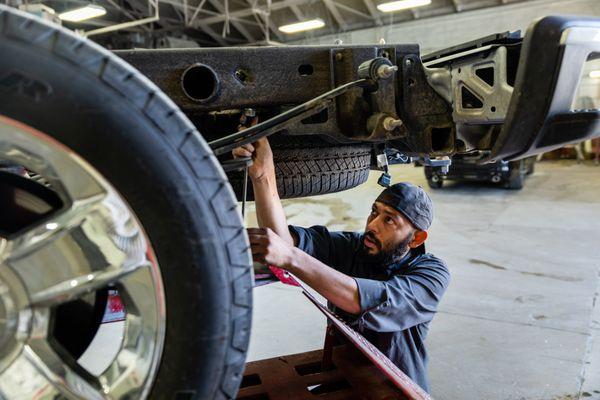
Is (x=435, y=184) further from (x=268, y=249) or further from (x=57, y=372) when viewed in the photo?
(x=57, y=372)

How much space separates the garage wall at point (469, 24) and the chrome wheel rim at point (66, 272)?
9.98 meters

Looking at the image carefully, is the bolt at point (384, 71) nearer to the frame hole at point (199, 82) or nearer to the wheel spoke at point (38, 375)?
the frame hole at point (199, 82)

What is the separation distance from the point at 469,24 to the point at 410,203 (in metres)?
10.2

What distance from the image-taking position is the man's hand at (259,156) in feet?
4.74

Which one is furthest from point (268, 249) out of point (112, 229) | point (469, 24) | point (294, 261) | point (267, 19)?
point (469, 24)

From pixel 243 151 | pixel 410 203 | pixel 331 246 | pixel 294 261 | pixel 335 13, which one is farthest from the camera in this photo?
pixel 335 13

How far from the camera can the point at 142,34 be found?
1255cm

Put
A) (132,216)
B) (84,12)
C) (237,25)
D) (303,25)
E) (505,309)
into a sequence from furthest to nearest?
(237,25) < (303,25) < (84,12) < (505,309) < (132,216)

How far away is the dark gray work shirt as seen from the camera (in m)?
1.71

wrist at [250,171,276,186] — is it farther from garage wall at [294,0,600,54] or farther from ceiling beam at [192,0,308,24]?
ceiling beam at [192,0,308,24]

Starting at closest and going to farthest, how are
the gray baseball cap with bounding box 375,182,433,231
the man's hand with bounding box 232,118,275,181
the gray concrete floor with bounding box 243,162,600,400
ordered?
1. the man's hand with bounding box 232,118,275,181
2. the gray baseball cap with bounding box 375,182,433,231
3. the gray concrete floor with bounding box 243,162,600,400

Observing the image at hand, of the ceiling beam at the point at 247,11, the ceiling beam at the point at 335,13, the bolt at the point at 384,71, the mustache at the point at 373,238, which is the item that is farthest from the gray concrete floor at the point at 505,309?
the ceiling beam at the point at 335,13

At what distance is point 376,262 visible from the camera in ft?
6.85

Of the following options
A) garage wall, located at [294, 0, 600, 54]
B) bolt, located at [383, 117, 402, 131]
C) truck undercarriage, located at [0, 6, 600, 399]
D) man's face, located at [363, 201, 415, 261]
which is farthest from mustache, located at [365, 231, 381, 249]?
garage wall, located at [294, 0, 600, 54]
